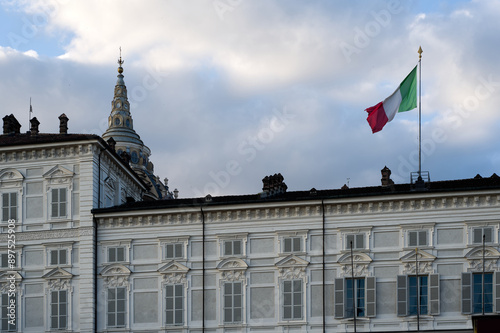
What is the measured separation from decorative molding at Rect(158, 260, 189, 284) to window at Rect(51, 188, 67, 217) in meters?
8.01

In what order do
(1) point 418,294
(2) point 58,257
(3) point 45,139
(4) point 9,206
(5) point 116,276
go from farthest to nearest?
(3) point 45,139, (4) point 9,206, (2) point 58,257, (5) point 116,276, (1) point 418,294

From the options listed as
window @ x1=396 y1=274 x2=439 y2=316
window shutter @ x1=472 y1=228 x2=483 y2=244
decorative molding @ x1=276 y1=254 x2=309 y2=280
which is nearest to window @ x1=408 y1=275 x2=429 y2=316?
window @ x1=396 y1=274 x2=439 y2=316

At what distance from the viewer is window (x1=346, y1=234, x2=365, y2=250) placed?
208 ft

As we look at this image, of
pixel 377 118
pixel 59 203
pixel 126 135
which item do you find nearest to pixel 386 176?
pixel 377 118

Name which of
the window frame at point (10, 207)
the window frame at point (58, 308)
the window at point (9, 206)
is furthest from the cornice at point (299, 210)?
the window at point (9, 206)

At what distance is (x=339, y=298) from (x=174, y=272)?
35.4ft

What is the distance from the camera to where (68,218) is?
220ft

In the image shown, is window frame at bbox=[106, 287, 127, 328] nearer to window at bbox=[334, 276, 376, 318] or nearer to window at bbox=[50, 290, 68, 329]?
window at bbox=[50, 290, 68, 329]

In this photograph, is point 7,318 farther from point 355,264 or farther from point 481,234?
point 481,234

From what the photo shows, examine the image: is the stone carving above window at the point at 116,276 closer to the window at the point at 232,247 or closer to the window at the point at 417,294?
the window at the point at 232,247

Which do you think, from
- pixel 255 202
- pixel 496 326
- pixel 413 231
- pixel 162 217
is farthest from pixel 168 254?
pixel 496 326

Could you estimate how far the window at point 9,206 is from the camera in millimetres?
67875

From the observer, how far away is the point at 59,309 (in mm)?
65812

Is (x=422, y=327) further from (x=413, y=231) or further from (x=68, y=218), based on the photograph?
(x=68, y=218)
